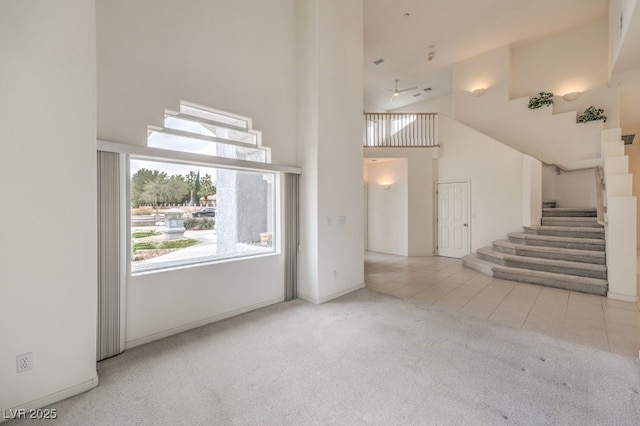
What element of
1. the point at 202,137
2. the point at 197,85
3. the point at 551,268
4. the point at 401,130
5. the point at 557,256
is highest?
the point at 401,130

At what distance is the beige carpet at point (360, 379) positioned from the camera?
75.9 inches

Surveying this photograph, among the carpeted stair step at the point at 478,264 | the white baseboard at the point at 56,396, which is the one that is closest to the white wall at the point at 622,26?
the carpeted stair step at the point at 478,264

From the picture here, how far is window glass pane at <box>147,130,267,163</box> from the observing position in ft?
10.1

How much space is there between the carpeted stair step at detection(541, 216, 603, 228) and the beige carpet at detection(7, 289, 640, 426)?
14.2 ft

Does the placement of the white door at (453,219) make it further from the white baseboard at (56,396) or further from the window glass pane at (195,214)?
the white baseboard at (56,396)

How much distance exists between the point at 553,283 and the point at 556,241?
3.98 feet

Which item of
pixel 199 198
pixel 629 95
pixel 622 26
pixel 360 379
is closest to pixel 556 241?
pixel 622 26

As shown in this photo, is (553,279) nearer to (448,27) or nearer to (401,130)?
(401,130)

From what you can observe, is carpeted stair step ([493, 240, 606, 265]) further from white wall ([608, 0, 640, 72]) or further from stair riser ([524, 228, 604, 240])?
white wall ([608, 0, 640, 72])

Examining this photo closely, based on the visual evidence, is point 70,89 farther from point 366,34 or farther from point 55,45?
point 366,34

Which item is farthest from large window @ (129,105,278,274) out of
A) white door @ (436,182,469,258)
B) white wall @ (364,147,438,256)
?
white door @ (436,182,469,258)

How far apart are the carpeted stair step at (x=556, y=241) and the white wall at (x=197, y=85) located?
558cm

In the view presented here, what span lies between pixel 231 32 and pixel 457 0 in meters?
5.11

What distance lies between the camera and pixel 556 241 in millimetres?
5645
